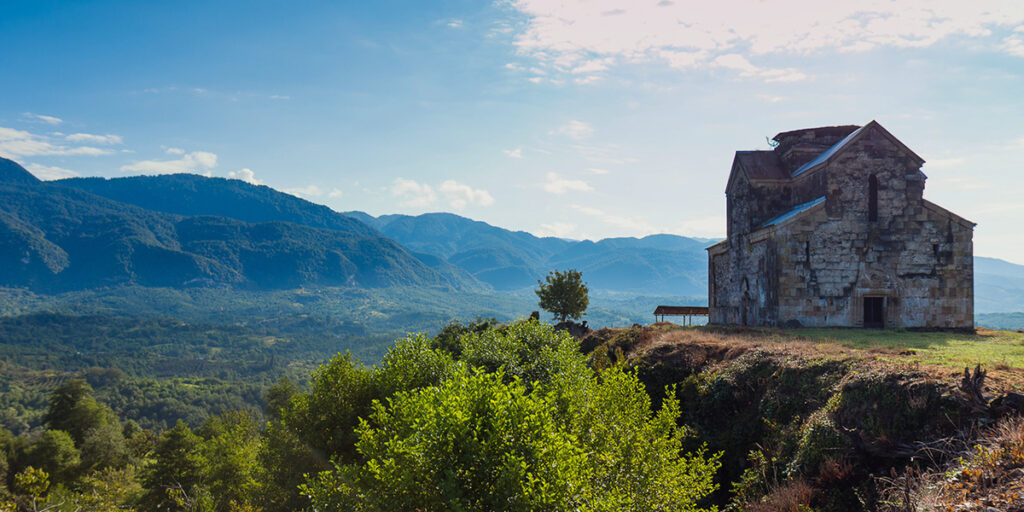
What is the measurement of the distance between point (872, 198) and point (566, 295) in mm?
26631

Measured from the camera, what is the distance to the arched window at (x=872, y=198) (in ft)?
99.2

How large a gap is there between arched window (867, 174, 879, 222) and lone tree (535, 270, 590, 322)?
81.8ft

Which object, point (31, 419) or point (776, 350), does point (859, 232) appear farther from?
point (31, 419)

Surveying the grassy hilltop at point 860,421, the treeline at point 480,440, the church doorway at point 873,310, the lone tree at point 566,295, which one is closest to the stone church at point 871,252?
the church doorway at point 873,310

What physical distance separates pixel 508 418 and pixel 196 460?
42789 millimetres

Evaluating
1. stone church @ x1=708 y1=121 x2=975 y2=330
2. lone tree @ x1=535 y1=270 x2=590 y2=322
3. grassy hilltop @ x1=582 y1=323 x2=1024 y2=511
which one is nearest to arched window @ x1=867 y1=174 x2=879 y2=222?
stone church @ x1=708 y1=121 x2=975 y2=330

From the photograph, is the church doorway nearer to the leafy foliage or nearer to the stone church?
the stone church

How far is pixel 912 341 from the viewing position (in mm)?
21625

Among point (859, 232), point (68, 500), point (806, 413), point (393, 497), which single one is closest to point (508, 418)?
point (393, 497)

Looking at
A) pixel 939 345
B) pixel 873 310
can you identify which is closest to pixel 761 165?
pixel 873 310

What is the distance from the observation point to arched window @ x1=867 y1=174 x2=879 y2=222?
30250 millimetres

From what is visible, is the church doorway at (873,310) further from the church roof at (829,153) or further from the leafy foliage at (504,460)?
the leafy foliage at (504,460)

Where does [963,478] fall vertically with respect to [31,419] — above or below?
Result: above

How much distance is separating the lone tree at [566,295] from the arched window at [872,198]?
24924 mm
